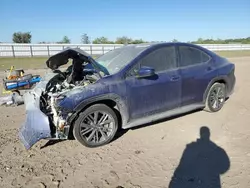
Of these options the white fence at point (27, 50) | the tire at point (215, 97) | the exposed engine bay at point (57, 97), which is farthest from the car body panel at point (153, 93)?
the white fence at point (27, 50)

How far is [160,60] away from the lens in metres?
4.77

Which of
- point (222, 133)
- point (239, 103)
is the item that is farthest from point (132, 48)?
point (239, 103)

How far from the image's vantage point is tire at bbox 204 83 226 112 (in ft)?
18.4

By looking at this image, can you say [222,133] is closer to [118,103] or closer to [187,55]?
[187,55]

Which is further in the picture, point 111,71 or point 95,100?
point 111,71

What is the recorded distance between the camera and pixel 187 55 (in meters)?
5.16

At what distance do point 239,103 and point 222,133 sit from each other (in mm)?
2498

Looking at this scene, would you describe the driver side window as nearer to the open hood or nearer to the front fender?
the front fender

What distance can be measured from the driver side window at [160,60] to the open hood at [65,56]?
95cm

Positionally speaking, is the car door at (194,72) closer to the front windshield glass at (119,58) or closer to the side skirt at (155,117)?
the side skirt at (155,117)

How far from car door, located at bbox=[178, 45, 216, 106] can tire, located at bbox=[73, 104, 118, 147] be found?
1.72 m

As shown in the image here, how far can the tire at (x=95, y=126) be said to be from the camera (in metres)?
4.03

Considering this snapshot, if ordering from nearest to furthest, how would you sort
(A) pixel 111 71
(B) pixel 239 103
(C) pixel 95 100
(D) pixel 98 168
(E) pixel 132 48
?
(D) pixel 98 168 → (C) pixel 95 100 → (A) pixel 111 71 → (E) pixel 132 48 → (B) pixel 239 103

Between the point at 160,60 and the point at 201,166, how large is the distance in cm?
223
